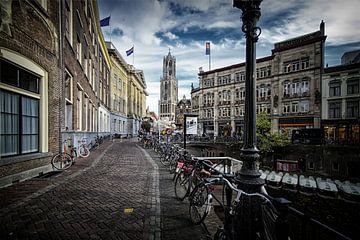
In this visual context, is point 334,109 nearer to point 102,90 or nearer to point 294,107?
point 294,107

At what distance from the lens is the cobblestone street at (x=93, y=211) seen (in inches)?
140

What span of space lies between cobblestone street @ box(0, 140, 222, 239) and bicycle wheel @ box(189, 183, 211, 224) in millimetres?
147

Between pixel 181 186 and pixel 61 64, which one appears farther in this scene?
pixel 61 64

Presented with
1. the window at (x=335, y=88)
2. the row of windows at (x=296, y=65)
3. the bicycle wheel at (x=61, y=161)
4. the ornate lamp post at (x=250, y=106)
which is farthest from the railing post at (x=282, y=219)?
the row of windows at (x=296, y=65)

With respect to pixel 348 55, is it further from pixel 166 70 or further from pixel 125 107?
pixel 166 70

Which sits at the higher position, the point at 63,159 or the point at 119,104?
the point at 119,104

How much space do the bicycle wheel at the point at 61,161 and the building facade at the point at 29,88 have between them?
23 centimetres

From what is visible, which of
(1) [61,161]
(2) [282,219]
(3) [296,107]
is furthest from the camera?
(3) [296,107]

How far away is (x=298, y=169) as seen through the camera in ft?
86.3

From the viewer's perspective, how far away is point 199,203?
13.4 feet

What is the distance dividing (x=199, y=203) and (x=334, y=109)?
3627 centimetres

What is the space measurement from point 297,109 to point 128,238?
3890 centimetres

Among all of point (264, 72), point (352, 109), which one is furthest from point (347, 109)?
point (264, 72)

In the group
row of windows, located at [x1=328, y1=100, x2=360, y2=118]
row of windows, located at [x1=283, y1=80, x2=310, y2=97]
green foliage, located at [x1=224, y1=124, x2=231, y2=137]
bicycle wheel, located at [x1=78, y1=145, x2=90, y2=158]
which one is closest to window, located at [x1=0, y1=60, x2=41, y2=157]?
bicycle wheel, located at [x1=78, y1=145, x2=90, y2=158]
